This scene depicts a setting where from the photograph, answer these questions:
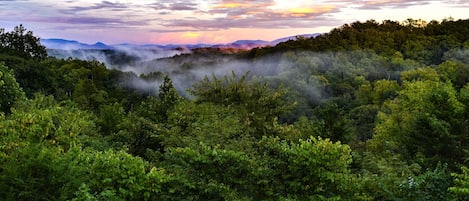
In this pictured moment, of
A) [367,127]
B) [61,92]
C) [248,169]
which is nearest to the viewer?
[248,169]

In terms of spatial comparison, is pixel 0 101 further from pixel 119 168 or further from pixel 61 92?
pixel 61 92

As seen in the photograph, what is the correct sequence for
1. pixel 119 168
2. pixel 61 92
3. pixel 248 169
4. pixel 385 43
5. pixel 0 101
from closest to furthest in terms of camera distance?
pixel 119 168 → pixel 248 169 → pixel 0 101 → pixel 61 92 → pixel 385 43

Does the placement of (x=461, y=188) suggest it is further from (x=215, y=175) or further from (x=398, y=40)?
(x=398, y=40)

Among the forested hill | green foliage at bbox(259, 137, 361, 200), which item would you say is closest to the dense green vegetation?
green foliage at bbox(259, 137, 361, 200)

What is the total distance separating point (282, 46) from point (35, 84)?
92208 mm

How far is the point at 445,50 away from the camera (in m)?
101

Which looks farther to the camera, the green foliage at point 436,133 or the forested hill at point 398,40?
the forested hill at point 398,40

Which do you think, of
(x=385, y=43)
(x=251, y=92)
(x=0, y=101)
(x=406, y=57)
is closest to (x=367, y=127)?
(x=251, y=92)

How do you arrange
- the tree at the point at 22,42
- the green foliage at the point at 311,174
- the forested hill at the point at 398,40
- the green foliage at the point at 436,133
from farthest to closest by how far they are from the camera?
the forested hill at the point at 398,40 → the tree at the point at 22,42 → the green foliage at the point at 436,133 → the green foliage at the point at 311,174

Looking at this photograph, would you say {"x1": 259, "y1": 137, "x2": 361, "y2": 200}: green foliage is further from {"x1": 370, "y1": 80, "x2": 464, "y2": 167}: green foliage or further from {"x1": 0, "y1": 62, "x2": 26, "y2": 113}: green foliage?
{"x1": 0, "y1": 62, "x2": 26, "y2": 113}: green foliage

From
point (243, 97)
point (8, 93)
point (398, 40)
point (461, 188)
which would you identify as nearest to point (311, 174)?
point (461, 188)

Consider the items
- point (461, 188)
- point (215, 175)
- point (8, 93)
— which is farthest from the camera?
point (8, 93)

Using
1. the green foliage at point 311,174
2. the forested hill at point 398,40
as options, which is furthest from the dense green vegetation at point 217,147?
the forested hill at point 398,40

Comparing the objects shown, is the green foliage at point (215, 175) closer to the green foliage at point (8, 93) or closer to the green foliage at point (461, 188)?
the green foliage at point (461, 188)
